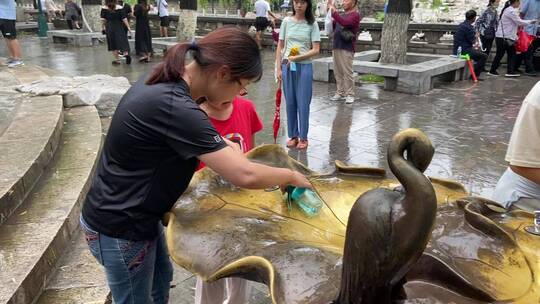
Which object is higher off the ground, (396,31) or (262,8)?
(262,8)

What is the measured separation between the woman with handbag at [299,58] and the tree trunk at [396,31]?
4.20 meters

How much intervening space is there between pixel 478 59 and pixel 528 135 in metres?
8.71

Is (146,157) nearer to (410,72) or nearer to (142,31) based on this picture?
(410,72)

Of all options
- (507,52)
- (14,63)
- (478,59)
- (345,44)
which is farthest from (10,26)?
(507,52)

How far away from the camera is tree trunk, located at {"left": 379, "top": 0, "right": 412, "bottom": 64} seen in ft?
28.6

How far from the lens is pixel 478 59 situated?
32.4 feet

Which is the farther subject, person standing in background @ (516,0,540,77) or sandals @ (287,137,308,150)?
person standing in background @ (516,0,540,77)

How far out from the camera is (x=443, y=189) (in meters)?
2.06

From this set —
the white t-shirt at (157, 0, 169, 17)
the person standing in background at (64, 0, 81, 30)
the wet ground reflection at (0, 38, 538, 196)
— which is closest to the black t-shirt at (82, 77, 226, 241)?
the wet ground reflection at (0, 38, 538, 196)

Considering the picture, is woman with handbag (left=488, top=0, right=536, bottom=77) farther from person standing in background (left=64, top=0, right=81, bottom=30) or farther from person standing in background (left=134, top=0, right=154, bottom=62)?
person standing in background (left=64, top=0, right=81, bottom=30)

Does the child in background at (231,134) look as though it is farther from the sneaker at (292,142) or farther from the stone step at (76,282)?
the sneaker at (292,142)

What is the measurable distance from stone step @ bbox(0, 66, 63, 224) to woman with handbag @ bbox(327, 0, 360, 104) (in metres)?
4.01

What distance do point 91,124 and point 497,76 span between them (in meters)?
8.69

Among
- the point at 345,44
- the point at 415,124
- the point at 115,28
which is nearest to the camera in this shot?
the point at 415,124
